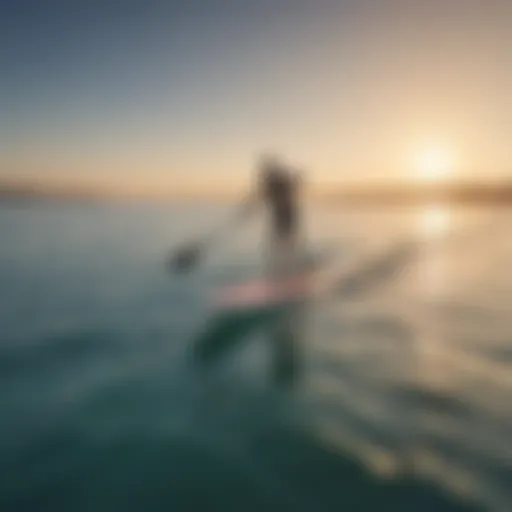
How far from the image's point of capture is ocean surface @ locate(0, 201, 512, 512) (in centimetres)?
265

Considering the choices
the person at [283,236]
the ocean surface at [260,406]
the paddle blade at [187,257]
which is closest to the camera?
the ocean surface at [260,406]

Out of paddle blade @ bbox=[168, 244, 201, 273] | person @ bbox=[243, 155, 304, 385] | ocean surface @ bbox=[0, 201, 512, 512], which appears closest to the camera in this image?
ocean surface @ bbox=[0, 201, 512, 512]

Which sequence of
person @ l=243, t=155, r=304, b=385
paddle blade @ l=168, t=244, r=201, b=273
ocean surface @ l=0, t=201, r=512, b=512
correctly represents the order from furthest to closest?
1. paddle blade @ l=168, t=244, r=201, b=273
2. person @ l=243, t=155, r=304, b=385
3. ocean surface @ l=0, t=201, r=512, b=512

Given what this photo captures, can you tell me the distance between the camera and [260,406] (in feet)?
11.7

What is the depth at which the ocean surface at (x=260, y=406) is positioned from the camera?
265cm

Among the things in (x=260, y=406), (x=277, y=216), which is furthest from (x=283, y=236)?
(x=260, y=406)

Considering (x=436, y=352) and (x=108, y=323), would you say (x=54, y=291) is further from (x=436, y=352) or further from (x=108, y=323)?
(x=436, y=352)

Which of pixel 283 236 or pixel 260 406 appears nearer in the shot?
pixel 260 406

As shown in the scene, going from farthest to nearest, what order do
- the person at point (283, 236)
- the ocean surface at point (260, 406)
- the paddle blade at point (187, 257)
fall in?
the paddle blade at point (187, 257), the person at point (283, 236), the ocean surface at point (260, 406)

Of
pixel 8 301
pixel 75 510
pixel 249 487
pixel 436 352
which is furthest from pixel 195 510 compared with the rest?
pixel 8 301

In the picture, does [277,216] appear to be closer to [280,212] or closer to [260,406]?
[280,212]

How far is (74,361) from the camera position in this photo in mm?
4543

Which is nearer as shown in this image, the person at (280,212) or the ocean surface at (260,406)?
the ocean surface at (260,406)

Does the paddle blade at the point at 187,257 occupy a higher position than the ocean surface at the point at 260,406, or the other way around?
the paddle blade at the point at 187,257
